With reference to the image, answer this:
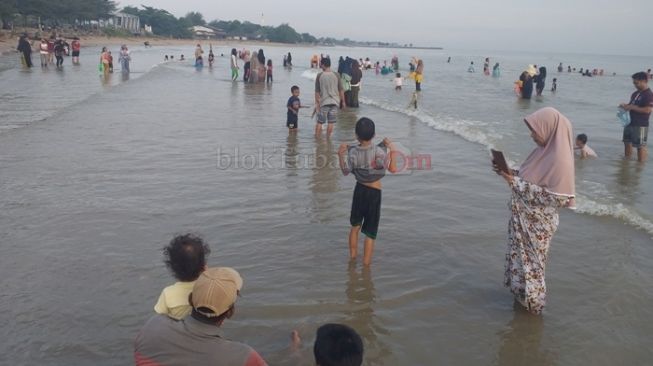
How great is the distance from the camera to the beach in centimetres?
401

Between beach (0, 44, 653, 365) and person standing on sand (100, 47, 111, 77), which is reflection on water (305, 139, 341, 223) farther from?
person standing on sand (100, 47, 111, 77)

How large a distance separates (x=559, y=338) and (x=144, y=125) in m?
10.8

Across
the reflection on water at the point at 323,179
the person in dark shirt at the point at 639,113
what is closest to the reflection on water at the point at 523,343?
the reflection on water at the point at 323,179

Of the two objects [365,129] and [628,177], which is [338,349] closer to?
[365,129]

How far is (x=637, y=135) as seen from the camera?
1008 cm

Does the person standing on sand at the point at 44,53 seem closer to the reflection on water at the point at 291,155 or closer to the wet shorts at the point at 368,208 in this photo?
the reflection on water at the point at 291,155

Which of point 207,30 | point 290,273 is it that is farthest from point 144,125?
point 207,30

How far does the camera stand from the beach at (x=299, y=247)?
13.2 feet

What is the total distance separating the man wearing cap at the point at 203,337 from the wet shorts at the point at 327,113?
371 inches

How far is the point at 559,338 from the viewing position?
4.10 m

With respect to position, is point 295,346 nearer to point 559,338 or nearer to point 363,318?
point 363,318

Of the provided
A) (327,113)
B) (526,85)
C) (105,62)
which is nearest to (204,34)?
(105,62)

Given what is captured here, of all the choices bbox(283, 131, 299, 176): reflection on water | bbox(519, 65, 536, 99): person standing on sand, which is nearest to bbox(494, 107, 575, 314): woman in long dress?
bbox(283, 131, 299, 176): reflection on water

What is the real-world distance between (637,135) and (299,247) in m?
8.04
